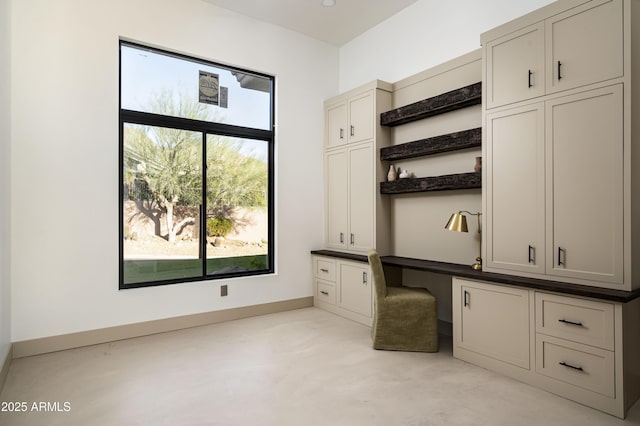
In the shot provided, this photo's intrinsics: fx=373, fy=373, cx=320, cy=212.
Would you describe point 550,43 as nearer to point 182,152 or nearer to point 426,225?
point 426,225

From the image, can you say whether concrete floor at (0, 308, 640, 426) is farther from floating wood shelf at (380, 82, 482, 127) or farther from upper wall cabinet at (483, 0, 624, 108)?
floating wood shelf at (380, 82, 482, 127)

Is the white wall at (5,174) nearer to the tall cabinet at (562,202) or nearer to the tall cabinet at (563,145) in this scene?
the tall cabinet at (562,202)

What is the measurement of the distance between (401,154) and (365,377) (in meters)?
2.24

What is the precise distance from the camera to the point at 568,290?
233 centimetres

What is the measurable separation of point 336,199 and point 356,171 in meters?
0.51

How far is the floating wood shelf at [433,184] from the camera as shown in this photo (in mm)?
3221

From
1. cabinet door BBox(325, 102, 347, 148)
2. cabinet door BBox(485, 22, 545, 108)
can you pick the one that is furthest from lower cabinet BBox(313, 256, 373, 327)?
cabinet door BBox(485, 22, 545, 108)

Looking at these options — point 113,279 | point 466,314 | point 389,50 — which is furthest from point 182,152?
point 466,314

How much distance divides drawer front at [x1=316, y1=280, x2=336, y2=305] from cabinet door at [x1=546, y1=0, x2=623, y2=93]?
2958mm

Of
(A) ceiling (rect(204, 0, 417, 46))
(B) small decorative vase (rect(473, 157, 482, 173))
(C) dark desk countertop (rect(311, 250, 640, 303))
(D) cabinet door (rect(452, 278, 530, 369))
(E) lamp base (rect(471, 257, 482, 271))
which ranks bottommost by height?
(D) cabinet door (rect(452, 278, 530, 369))

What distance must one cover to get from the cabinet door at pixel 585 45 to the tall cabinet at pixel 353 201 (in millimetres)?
1828

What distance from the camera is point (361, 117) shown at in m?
4.29

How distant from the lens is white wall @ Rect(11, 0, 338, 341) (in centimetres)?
308

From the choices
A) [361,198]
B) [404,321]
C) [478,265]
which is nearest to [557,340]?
[478,265]
